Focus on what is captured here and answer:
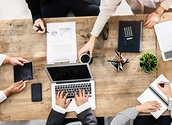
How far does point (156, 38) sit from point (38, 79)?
0.69m

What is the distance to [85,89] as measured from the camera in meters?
1.69

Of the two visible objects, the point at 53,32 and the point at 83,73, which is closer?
the point at 83,73

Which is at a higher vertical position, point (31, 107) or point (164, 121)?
point (31, 107)

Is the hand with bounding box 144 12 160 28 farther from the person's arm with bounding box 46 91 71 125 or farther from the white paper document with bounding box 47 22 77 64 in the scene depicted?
the person's arm with bounding box 46 91 71 125

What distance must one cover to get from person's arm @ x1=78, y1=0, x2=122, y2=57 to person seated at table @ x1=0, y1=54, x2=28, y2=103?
0.34 m

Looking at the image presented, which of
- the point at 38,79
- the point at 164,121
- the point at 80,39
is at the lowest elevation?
the point at 164,121

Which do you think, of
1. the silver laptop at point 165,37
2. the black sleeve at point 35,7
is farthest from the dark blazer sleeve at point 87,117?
the black sleeve at point 35,7

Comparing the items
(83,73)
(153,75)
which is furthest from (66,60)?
(153,75)

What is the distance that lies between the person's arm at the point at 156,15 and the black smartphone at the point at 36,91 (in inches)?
26.8

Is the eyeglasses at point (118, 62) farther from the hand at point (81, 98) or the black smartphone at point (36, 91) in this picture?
the black smartphone at point (36, 91)

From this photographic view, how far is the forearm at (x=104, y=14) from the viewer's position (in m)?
1.62

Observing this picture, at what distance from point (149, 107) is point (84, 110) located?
34 centimetres

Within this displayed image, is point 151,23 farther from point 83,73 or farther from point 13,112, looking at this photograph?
point 13,112

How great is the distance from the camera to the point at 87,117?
1.64 meters
